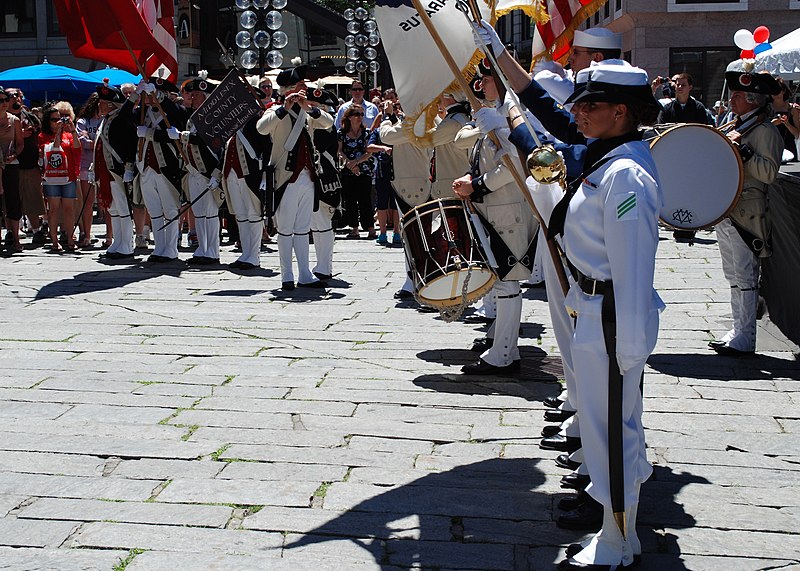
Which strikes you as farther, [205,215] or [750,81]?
[205,215]

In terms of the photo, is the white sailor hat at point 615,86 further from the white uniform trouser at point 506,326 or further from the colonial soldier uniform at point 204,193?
the colonial soldier uniform at point 204,193

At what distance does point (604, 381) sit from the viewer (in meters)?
3.92

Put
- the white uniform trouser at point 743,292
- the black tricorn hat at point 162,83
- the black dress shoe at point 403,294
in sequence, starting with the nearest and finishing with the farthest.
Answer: the white uniform trouser at point 743,292
the black dress shoe at point 403,294
the black tricorn hat at point 162,83

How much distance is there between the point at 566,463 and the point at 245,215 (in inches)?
310

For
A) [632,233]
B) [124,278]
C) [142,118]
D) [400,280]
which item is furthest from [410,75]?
[142,118]

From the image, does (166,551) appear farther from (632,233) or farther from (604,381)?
(632,233)

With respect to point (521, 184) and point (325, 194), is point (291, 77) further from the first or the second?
point (521, 184)

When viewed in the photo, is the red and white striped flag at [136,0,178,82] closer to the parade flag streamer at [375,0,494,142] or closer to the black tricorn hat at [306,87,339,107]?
the black tricorn hat at [306,87,339,107]

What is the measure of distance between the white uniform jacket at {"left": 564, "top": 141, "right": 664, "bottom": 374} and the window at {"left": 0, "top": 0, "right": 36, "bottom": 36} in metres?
34.7

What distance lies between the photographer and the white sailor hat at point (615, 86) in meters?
3.90

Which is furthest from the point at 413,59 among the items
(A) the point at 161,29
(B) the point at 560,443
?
(A) the point at 161,29

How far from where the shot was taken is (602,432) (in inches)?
156

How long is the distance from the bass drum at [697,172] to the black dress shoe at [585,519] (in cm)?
274

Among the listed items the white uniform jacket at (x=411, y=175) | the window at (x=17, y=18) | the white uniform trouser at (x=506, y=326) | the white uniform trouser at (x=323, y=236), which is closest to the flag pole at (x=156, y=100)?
the white uniform trouser at (x=323, y=236)
